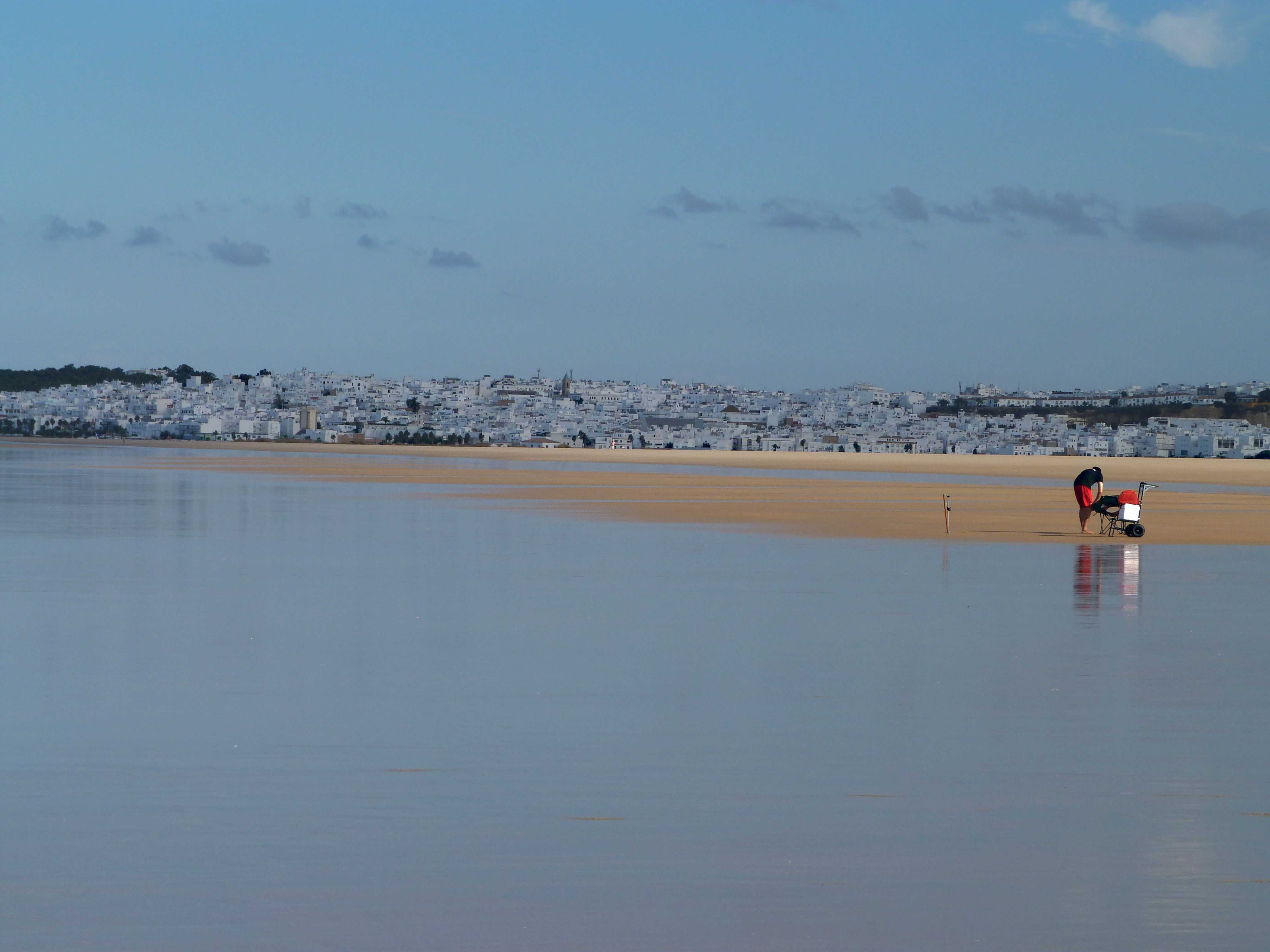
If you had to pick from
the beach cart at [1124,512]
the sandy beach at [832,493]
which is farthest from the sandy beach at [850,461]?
the beach cart at [1124,512]

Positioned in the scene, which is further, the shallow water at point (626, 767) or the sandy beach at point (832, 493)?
the sandy beach at point (832, 493)

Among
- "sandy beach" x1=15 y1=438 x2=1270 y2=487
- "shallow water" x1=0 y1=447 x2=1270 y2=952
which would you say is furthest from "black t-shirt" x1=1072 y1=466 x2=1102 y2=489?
"sandy beach" x1=15 y1=438 x2=1270 y2=487

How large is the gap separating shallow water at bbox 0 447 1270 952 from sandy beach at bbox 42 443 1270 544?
38.5ft

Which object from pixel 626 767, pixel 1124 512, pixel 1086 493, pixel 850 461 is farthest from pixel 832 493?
pixel 850 461

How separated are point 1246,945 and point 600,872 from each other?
6.58ft

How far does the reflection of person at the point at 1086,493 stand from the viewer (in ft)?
80.9

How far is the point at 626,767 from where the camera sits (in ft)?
22.6

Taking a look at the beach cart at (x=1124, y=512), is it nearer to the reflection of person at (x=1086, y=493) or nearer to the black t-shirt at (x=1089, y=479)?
the reflection of person at (x=1086, y=493)

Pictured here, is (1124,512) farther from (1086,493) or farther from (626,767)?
(626,767)

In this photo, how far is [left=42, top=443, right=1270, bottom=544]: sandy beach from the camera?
86.8 ft

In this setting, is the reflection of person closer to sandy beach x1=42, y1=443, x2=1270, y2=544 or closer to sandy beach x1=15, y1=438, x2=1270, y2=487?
sandy beach x1=42, y1=443, x2=1270, y2=544

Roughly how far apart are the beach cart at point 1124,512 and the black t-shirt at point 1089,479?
0.46 m

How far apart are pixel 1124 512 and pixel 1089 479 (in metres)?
1.36

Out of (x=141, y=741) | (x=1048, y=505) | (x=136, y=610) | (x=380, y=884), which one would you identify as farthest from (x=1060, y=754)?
(x=1048, y=505)
